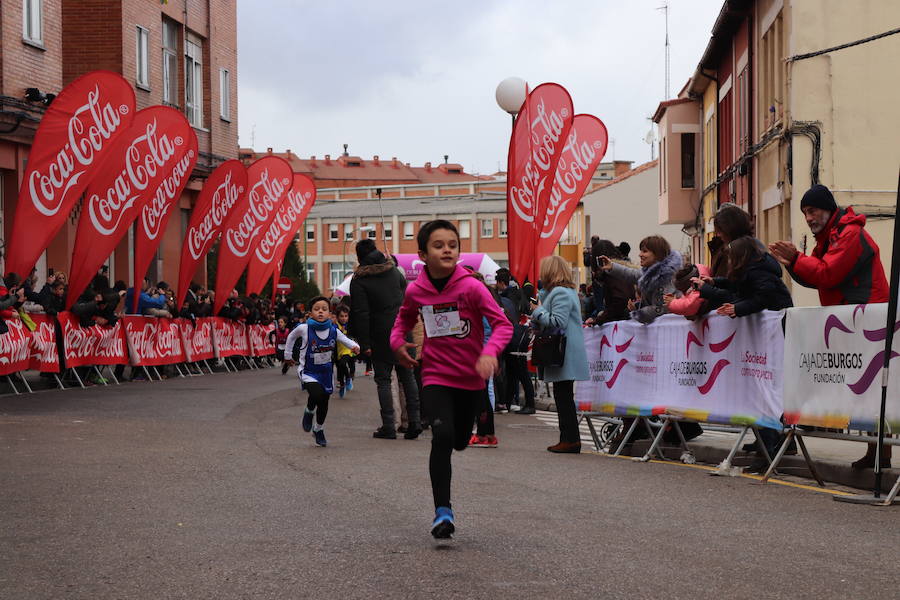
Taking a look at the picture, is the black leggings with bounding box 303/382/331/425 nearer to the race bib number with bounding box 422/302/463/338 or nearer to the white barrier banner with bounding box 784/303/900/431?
the white barrier banner with bounding box 784/303/900/431

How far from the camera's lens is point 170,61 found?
37.3 m

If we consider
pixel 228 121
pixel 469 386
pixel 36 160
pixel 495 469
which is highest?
pixel 228 121

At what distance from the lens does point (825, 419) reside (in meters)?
9.43

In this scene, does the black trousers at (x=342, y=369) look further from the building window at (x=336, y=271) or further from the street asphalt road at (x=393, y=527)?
the building window at (x=336, y=271)

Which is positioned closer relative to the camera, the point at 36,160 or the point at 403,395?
the point at 403,395

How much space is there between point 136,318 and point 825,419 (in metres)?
16.0

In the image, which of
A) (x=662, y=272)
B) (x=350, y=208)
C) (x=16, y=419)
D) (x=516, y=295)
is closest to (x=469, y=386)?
(x=662, y=272)

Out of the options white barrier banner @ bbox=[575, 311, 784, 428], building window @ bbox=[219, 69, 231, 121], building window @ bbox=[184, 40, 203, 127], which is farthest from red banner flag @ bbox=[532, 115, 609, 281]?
building window @ bbox=[219, 69, 231, 121]

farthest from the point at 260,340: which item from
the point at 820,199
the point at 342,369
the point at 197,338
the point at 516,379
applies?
the point at 820,199

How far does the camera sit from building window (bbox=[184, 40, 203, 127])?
3816 centimetres

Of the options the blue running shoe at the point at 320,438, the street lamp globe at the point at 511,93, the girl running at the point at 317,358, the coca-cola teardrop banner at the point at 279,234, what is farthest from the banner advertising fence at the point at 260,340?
the blue running shoe at the point at 320,438

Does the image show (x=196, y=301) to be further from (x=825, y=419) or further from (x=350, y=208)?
(x=350, y=208)

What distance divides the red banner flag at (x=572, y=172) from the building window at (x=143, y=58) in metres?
15.9

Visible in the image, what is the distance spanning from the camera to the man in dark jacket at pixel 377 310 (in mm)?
13875
